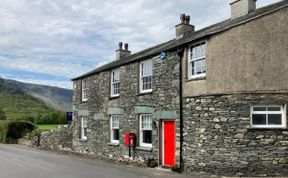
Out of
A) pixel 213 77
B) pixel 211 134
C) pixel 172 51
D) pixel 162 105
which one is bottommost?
pixel 211 134

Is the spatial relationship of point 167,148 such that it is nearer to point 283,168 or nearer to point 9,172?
point 283,168

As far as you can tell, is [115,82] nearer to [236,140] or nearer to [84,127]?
[84,127]

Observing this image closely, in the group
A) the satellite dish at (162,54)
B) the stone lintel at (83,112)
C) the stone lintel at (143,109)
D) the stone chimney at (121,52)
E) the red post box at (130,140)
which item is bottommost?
the red post box at (130,140)

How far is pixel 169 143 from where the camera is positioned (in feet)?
56.9

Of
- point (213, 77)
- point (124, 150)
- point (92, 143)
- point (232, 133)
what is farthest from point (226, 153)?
point (92, 143)

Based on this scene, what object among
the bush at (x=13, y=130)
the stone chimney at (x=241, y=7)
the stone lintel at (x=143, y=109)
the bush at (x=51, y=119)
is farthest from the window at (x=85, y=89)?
the bush at (x=51, y=119)

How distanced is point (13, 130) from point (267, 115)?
102 ft

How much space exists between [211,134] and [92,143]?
11.3 metres

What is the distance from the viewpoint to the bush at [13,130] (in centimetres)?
3872

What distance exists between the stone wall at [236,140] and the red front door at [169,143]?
1.78m

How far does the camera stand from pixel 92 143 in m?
24.3

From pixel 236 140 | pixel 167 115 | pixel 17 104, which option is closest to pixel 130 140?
pixel 167 115

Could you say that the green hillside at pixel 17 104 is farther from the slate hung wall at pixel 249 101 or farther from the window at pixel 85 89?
the slate hung wall at pixel 249 101

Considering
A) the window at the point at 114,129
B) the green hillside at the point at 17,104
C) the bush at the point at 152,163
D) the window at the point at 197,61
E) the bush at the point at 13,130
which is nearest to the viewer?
the window at the point at 197,61
